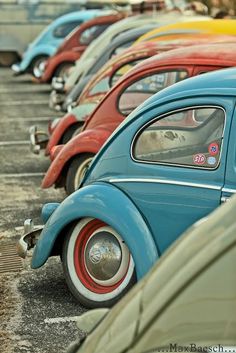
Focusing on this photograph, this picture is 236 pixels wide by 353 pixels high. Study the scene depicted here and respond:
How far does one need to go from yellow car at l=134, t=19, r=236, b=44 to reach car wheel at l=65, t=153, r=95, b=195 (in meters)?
2.67

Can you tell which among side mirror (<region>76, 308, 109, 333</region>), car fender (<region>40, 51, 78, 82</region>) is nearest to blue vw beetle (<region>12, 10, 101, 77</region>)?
car fender (<region>40, 51, 78, 82</region>)

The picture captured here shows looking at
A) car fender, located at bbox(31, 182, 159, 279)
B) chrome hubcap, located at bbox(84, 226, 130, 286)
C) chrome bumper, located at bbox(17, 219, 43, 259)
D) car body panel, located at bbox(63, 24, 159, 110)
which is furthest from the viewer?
car body panel, located at bbox(63, 24, 159, 110)

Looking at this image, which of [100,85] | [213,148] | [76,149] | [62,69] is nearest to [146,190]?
[213,148]

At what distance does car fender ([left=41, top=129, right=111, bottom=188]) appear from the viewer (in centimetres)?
941

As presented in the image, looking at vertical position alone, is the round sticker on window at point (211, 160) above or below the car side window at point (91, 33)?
above

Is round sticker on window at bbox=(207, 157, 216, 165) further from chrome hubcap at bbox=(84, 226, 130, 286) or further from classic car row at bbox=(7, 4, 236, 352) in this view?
chrome hubcap at bbox=(84, 226, 130, 286)

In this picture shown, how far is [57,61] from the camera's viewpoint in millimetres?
19625

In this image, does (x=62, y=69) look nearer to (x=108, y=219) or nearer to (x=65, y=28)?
(x=65, y=28)

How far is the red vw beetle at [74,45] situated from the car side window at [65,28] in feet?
5.29

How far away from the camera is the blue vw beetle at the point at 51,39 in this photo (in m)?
21.6

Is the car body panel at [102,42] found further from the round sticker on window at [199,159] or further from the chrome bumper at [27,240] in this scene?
the round sticker on window at [199,159]

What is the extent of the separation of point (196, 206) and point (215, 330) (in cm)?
323

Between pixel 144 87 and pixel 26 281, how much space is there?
101 inches

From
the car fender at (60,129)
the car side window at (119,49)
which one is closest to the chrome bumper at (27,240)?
the car fender at (60,129)
